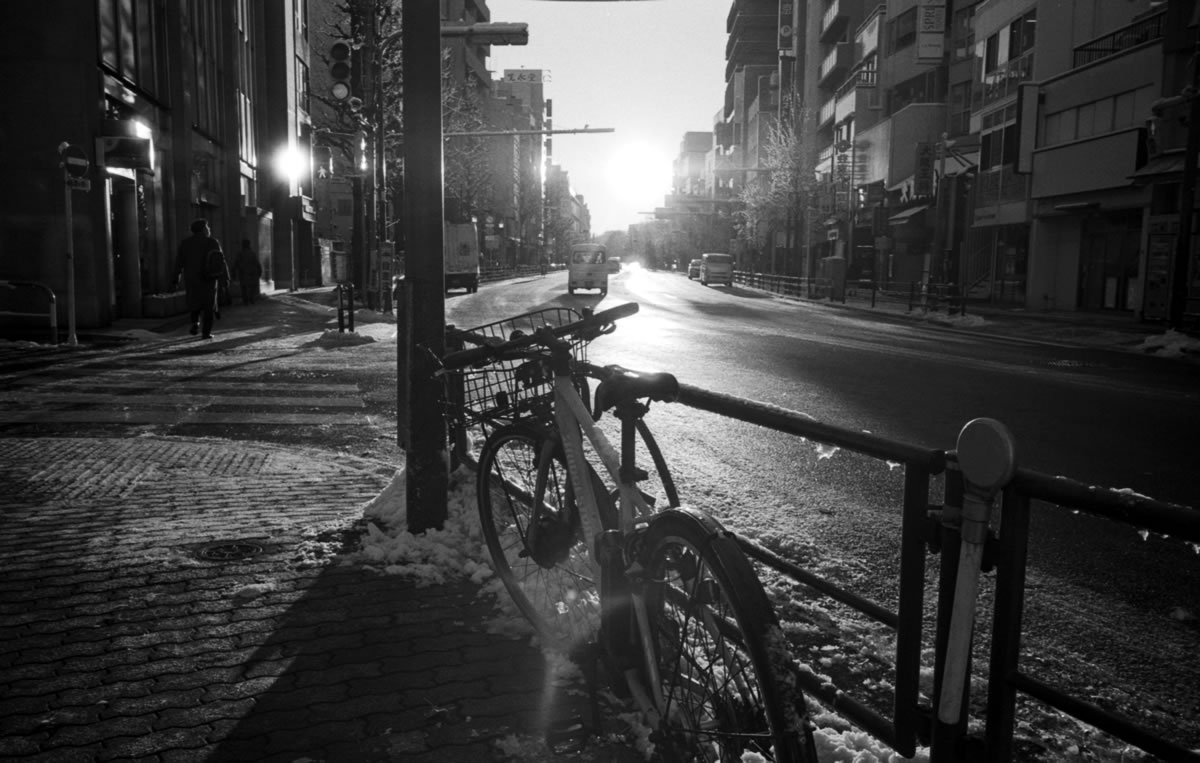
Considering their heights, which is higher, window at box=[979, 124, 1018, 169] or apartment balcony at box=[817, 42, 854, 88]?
apartment balcony at box=[817, 42, 854, 88]

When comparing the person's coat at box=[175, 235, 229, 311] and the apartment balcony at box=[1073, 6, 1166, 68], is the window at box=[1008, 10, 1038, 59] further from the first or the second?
the person's coat at box=[175, 235, 229, 311]

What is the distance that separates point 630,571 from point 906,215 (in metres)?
49.6

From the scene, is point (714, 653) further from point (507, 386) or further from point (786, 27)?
point (786, 27)

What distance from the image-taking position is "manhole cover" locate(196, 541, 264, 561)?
177 inches

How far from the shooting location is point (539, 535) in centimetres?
338

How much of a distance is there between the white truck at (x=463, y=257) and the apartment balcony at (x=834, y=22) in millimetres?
37235

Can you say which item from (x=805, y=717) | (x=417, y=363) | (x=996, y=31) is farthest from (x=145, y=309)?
(x=996, y=31)

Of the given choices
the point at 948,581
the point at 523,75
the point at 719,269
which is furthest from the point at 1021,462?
the point at 523,75

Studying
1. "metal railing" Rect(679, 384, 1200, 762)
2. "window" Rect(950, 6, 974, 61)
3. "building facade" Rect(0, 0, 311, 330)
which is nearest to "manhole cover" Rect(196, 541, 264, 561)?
"metal railing" Rect(679, 384, 1200, 762)

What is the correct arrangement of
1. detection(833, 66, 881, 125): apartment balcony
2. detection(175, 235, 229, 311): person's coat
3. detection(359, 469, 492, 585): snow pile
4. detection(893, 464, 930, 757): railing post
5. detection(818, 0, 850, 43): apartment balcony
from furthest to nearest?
detection(818, 0, 850, 43): apartment balcony < detection(833, 66, 881, 125): apartment balcony < detection(175, 235, 229, 311): person's coat < detection(359, 469, 492, 585): snow pile < detection(893, 464, 930, 757): railing post

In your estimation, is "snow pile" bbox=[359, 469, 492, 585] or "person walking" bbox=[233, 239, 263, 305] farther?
"person walking" bbox=[233, 239, 263, 305]

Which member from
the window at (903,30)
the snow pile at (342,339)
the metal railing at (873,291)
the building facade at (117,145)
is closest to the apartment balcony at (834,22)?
the window at (903,30)

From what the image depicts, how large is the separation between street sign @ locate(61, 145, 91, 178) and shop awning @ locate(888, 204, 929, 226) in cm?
4080

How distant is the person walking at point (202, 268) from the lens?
1537cm
